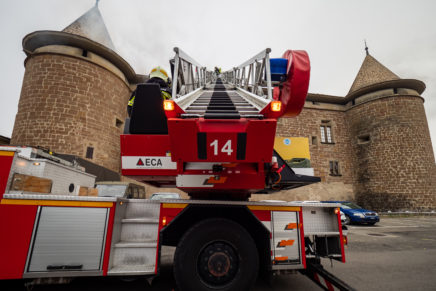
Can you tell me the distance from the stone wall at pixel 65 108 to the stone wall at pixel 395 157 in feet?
82.4

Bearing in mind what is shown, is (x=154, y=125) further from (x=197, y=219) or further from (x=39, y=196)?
(x=39, y=196)

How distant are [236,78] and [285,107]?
510 cm

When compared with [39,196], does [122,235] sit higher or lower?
lower

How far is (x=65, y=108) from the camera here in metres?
15.2

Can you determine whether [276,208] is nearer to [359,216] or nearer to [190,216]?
[190,216]

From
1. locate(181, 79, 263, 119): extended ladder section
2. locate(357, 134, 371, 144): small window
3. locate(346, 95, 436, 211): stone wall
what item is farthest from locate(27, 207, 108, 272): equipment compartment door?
locate(357, 134, 371, 144): small window

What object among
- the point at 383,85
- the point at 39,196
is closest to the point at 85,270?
the point at 39,196

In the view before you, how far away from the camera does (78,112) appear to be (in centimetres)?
1555

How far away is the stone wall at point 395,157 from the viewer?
20.0 m

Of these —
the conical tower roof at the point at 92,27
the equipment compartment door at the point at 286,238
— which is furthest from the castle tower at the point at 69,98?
the equipment compartment door at the point at 286,238

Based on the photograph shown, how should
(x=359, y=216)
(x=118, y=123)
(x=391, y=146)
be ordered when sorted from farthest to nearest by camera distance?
(x=391, y=146)
(x=118, y=123)
(x=359, y=216)

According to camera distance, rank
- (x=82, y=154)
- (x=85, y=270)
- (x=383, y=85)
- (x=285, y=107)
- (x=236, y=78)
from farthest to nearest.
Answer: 1. (x=383, y=85)
2. (x=82, y=154)
3. (x=236, y=78)
4. (x=285, y=107)
5. (x=85, y=270)

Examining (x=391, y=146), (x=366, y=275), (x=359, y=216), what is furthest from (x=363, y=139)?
(x=366, y=275)

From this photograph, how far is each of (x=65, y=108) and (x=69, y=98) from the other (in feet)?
2.61
